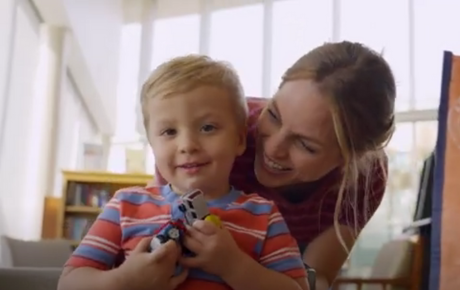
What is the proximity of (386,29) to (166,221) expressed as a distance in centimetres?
358

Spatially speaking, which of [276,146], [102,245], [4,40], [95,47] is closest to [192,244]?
[102,245]

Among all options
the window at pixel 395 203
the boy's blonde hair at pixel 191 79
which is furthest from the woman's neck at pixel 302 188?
the window at pixel 395 203

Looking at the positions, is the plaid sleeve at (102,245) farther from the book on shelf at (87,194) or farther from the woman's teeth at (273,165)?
the book on shelf at (87,194)

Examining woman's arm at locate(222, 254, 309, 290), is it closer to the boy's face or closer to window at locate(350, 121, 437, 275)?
the boy's face

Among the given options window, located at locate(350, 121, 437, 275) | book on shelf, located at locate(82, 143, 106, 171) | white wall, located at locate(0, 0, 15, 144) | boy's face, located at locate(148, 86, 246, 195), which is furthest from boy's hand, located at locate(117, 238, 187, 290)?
book on shelf, located at locate(82, 143, 106, 171)

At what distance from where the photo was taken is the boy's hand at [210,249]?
775 millimetres

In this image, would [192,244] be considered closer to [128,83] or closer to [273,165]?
[273,165]

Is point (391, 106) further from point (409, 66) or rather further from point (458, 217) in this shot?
point (409, 66)

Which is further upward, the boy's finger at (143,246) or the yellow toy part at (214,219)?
the yellow toy part at (214,219)

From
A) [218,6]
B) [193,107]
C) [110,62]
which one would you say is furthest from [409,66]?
[193,107]

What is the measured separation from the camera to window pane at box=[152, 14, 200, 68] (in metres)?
4.67

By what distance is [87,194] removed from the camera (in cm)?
404

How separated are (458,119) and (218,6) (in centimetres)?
265

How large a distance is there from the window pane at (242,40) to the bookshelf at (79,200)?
3.39 feet
